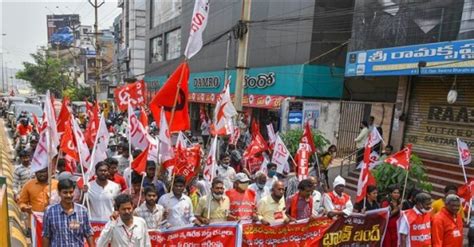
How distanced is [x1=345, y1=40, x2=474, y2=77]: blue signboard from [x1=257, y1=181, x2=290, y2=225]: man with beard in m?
6.56

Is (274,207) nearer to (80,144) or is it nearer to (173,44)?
(80,144)

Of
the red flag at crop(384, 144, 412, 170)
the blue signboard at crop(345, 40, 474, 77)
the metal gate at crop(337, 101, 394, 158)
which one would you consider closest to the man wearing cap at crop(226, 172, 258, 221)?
the red flag at crop(384, 144, 412, 170)

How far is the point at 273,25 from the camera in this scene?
17.9 metres

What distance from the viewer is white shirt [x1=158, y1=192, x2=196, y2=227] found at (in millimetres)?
5176

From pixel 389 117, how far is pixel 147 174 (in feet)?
29.2

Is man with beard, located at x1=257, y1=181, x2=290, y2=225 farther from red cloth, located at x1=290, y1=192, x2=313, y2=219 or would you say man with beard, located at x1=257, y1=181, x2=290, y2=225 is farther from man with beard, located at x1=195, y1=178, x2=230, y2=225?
man with beard, located at x1=195, y1=178, x2=230, y2=225

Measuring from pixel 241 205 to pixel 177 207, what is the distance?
2.87 feet

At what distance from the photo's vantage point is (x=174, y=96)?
6262 mm

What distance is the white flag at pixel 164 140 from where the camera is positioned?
618 centimetres

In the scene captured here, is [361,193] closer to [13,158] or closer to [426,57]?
[426,57]

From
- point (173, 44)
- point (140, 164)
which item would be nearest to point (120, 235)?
point (140, 164)

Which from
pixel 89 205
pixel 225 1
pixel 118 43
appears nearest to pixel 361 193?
pixel 89 205

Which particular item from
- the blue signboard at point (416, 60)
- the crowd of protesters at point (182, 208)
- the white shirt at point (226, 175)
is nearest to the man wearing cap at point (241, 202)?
the crowd of protesters at point (182, 208)

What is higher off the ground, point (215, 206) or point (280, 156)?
point (280, 156)
